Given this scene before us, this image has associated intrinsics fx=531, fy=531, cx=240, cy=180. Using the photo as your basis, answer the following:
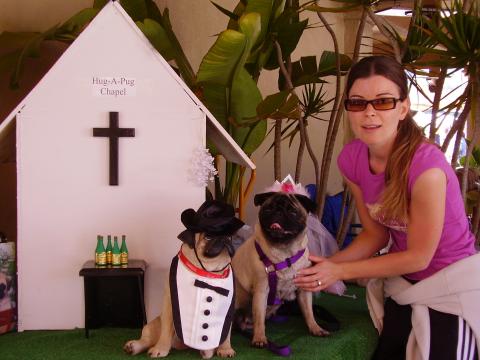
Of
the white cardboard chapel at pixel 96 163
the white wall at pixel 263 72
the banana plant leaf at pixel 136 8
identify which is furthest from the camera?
the white wall at pixel 263 72

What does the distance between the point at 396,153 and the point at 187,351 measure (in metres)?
0.95

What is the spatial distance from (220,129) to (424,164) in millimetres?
721

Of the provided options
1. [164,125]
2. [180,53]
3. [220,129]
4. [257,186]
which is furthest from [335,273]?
[257,186]

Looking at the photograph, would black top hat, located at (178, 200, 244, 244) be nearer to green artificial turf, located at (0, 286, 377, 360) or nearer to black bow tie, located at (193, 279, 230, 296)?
black bow tie, located at (193, 279, 230, 296)

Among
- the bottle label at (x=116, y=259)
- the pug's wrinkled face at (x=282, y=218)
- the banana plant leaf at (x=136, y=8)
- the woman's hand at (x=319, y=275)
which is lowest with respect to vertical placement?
the woman's hand at (x=319, y=275)

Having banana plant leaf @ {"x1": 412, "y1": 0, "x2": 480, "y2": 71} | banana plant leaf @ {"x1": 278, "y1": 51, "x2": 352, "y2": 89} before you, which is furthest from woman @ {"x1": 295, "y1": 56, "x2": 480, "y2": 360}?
banana plant leaf @ {"x1": 278, "y1": 51, "x2": 352, "y2": 89}

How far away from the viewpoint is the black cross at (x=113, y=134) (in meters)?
1.91

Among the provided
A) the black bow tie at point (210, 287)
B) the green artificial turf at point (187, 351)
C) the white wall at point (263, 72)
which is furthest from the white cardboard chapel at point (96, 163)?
the white wall at point (263, 72)

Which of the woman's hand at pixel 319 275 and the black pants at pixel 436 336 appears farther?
the woman's hand at pixel 319 275

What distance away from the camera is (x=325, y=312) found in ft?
7.09

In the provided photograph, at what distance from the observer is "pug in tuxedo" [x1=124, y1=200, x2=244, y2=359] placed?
159cm

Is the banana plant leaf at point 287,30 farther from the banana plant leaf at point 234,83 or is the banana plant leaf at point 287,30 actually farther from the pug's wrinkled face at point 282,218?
the pug's wrinkled face at point 282,218

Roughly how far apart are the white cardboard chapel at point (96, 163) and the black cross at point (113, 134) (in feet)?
0.07

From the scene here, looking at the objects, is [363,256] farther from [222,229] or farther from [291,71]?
[291,71]
